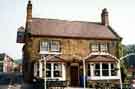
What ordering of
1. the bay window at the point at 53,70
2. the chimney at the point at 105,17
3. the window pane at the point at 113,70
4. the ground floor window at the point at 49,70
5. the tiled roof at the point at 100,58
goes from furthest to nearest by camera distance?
the chimney at the point at 105,17 < the window pane at the point at 113,70 < the tiled roof at the point at 100,58 < the bay window at the point at 53,70 < the ground floor window at the point at 49,70

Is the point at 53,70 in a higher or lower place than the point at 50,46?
lower

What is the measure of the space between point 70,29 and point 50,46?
5381 millimetres

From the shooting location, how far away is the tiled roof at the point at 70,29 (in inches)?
1430

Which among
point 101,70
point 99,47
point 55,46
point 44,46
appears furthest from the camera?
point 99,47

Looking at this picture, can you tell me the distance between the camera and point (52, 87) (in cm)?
2680

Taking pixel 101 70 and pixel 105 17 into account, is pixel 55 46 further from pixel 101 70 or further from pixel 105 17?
pixel 105 17

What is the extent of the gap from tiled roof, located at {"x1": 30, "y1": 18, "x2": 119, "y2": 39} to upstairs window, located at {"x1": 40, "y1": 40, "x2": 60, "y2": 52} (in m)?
1.14

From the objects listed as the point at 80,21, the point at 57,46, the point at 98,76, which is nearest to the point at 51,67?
the point at 57,46

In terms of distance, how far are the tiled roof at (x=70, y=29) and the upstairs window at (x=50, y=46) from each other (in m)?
1.14

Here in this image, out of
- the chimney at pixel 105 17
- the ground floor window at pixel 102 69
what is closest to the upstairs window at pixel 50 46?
the ground floor window at pixel 102 69

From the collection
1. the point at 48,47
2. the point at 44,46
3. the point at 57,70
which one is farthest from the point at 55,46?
the point at 57,70

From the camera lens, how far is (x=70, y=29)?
38781 millimetres

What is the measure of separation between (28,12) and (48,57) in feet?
28.0

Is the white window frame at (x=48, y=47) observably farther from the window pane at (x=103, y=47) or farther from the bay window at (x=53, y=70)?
the window pane at (x=103, y=47)
